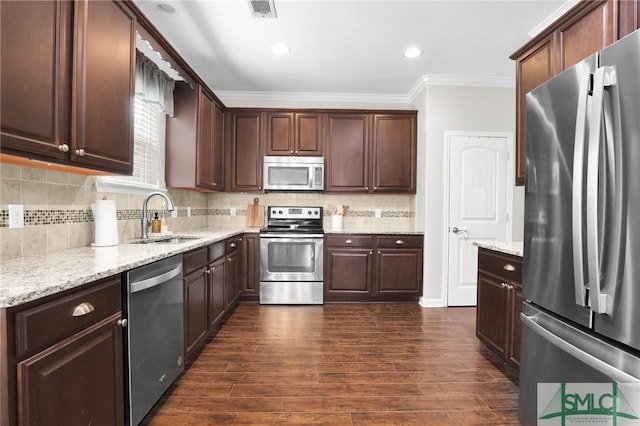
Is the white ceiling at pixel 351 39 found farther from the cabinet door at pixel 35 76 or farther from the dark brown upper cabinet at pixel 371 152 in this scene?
the cabinet door at pixel 35 76

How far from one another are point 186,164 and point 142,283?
75.2 inches

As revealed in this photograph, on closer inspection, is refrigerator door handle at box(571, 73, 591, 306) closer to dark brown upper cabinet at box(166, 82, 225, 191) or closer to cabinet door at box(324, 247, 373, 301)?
cabinet door at box(324, 247, 373, 301)

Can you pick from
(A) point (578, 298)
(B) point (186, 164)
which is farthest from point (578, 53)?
(B) point (186, 164)

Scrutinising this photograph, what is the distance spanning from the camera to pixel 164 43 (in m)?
2.38

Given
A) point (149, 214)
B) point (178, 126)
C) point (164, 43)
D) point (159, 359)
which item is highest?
point (164, 43)

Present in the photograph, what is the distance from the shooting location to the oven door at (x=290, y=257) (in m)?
3.90

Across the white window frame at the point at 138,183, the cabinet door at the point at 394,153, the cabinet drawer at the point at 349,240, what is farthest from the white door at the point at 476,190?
the white window frame at the point at 138,183

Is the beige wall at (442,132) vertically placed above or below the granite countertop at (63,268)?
above

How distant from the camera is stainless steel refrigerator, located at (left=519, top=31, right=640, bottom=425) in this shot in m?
1.07

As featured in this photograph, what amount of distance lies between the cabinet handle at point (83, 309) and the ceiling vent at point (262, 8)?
87.2 inches

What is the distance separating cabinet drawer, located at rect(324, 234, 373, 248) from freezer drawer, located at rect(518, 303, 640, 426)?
2373 mm

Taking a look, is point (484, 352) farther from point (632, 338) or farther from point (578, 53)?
point (578, 53)

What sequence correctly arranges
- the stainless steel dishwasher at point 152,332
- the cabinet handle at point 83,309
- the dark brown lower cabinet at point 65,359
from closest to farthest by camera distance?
the dark brown lower cabinet at point 65,359, the cabinet handle at point 83,309, the stainless steel dishwasher at point 152,332

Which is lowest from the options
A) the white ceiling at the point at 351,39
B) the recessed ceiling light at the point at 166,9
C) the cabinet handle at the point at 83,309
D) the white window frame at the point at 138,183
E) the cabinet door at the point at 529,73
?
the cabinet handle at the point at 83,309
